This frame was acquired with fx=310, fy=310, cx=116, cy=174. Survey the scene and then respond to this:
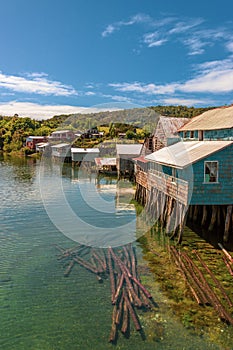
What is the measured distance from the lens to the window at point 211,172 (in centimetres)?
1778

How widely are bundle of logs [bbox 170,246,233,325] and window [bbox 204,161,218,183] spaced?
4335 millimetres

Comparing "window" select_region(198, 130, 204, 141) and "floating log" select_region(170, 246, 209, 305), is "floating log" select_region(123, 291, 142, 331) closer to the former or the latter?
"floating log" select_region(170, 246, 209, 305)

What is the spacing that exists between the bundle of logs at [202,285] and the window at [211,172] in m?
4.33

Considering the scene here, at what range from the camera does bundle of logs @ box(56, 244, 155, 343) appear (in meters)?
10.8

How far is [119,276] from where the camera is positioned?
46.0 feet

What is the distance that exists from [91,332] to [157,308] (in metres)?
2.64

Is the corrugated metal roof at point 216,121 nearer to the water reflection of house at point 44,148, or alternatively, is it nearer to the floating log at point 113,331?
the floating log at point 113,331

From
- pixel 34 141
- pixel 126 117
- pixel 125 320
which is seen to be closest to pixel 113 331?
pixel 125 320

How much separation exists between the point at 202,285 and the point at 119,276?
363cm

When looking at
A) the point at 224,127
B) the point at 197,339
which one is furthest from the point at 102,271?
the point at 224,127

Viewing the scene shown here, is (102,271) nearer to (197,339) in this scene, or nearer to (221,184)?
(197,339)

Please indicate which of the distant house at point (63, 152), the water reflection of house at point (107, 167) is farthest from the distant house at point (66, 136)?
the water reflection of house at point (107, 167)

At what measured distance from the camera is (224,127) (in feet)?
69.4

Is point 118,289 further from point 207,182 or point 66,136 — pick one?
point 66,136
